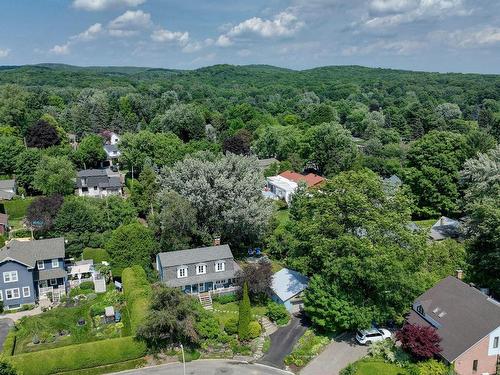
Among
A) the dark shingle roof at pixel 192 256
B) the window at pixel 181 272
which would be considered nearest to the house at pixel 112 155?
the dark shingle roof at pixel 192 256

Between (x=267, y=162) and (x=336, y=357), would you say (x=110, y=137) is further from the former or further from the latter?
(x=336, y=357)

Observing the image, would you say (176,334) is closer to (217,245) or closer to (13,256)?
(217,245)

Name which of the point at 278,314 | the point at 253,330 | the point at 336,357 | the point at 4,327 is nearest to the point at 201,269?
the point at 278,314

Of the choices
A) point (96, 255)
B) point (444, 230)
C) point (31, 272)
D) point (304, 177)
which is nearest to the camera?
point (31, 272)

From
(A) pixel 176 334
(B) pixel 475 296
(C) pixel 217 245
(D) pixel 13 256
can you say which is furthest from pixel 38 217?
(B) pixel 475 296

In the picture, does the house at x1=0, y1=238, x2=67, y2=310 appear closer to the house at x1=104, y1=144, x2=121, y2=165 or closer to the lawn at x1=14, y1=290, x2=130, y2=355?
the lawn at x1=14, y1=290, x2=130, y2=355

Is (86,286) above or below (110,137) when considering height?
below

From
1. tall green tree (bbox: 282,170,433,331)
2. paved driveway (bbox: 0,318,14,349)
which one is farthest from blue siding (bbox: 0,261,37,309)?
tall green tree (bbox: 282,170,433,331)
